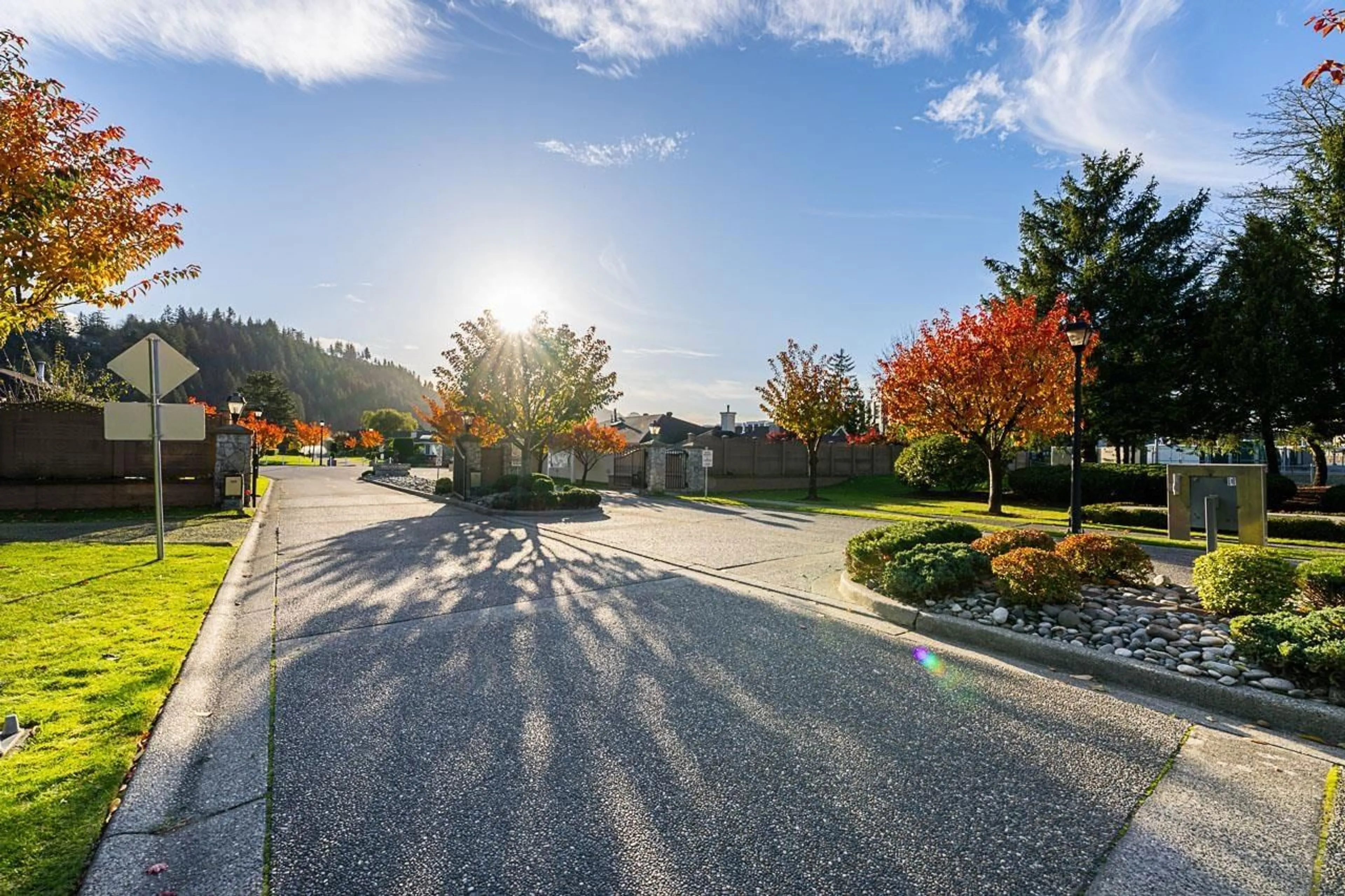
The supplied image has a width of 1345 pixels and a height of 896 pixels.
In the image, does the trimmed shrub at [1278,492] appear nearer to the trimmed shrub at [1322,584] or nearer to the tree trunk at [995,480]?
the tree trunk at [995,480]

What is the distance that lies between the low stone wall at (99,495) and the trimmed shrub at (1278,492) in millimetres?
26678

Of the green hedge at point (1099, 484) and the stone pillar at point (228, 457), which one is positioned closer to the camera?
the stone pillar at point (228, 457)

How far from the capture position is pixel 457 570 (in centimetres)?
809

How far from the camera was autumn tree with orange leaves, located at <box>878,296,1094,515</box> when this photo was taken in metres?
15.5

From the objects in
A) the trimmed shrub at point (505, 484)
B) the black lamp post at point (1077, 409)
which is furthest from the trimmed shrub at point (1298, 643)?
the trimmed shrub at point (505, 484)

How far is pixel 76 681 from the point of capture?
3.87 meters

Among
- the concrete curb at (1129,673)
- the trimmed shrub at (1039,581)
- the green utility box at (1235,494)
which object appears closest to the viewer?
the concrete curb at (1129,673)

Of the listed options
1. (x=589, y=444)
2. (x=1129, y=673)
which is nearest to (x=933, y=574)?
(x=1129, y=673)

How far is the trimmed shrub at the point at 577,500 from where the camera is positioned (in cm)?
1645

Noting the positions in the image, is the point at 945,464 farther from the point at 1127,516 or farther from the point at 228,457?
the point at 228,457

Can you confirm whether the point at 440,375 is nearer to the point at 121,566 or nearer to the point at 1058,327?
the point at 121,566

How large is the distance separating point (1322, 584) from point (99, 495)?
2051 cm

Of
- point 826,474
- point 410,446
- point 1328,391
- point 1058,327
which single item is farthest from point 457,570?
point 410,446

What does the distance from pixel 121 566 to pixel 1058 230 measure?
1261 inches
